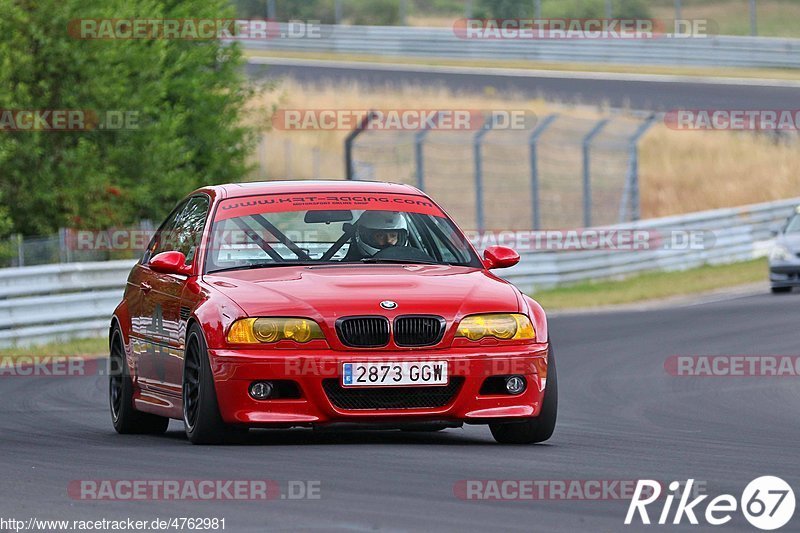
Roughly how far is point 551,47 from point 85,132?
26.2 metres

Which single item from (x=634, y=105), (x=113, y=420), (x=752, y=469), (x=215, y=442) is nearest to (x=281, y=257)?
(x=215, y=442)

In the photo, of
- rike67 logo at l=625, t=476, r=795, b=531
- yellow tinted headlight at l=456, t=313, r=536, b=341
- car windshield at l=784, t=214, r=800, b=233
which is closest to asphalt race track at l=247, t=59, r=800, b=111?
car windshield at l=784, t=214, r=800, b=233

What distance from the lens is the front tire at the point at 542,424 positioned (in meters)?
8.95

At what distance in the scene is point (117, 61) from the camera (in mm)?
25281

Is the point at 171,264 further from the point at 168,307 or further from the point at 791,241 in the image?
the point at 791,241

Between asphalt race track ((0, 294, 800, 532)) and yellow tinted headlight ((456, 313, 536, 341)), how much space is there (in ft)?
1.92

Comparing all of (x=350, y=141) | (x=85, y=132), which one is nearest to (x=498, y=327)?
(x=350, y=141)

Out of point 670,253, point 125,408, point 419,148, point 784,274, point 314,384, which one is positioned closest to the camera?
point 314,384

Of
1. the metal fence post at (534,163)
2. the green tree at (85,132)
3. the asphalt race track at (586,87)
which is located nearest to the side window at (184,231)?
the green tree at (85,132)

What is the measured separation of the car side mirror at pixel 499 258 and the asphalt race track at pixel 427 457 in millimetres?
996

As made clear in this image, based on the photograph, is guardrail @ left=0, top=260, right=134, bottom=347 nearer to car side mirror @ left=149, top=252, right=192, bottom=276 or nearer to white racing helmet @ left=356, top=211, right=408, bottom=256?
car side mirror @ left=149, top=252, right=192, bottom=276

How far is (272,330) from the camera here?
851cm

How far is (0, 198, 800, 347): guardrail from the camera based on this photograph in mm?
18609

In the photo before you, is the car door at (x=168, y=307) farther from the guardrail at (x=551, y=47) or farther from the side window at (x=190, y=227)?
the guardrail at (x=551, y=47)
